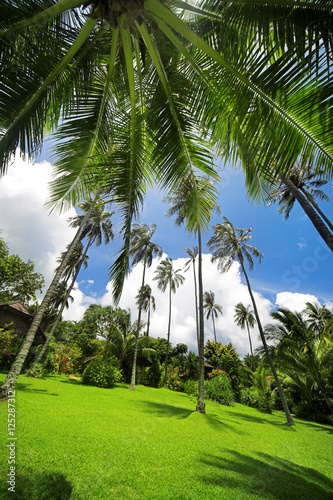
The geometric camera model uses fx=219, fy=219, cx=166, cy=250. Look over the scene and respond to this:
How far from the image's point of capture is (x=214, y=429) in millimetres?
7645

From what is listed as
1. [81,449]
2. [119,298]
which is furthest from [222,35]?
[81,449]

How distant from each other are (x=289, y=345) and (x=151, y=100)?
16.9 m

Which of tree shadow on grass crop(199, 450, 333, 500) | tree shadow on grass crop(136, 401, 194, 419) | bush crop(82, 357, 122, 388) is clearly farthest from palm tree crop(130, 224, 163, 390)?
tree shadow on grass crop(199, 450, 333, 500)

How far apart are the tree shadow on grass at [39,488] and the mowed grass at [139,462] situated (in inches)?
0.4

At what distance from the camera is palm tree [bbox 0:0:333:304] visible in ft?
7.95

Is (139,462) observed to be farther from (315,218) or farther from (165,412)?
(315,218)

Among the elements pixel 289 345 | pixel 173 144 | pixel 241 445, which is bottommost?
pixel 241 445

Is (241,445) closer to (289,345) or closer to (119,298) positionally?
(119,298)

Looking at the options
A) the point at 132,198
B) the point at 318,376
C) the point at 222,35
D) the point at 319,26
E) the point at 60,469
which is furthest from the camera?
the point at 318,376

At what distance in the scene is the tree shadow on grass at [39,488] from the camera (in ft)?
7.75

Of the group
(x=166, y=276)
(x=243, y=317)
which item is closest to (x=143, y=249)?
(x=166, y=276)

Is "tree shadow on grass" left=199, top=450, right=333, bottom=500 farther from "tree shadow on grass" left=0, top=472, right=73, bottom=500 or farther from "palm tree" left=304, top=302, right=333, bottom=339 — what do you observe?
"palm tree" left=304, top=302, right=333, bottom=339

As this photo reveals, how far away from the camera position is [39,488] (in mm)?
2566

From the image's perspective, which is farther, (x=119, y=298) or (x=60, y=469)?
(x=119, y=298)
